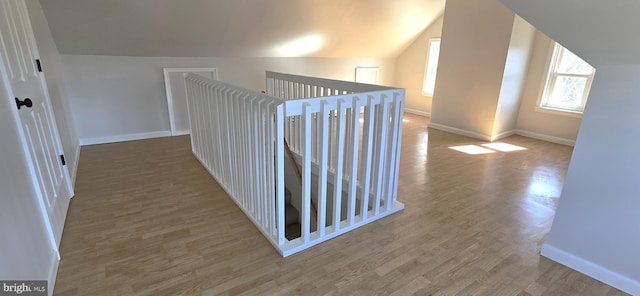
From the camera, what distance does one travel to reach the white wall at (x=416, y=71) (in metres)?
6.45

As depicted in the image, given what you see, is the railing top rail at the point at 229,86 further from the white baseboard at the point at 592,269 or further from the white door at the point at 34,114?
the white baseboard at the point at 592,269

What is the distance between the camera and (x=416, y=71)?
6797mm

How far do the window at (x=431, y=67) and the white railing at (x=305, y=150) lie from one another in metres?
4.15

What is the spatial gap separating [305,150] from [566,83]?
4.71 m

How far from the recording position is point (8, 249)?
1301 millimetres

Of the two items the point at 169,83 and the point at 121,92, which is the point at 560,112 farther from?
the point at 121,92

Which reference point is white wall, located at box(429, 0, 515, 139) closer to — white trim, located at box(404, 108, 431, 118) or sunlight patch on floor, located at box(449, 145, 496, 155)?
sunlight patch on floor, located at box(449, 145, 496, 155)

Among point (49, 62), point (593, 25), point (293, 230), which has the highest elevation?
point (593, 25)

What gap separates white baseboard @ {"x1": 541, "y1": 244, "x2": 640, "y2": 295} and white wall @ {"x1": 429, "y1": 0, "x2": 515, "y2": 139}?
3.06 m

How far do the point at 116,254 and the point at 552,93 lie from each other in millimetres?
5797

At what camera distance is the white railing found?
1.97 meters

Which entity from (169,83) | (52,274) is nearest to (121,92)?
(169,83)

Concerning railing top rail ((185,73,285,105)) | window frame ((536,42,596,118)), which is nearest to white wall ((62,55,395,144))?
railing top rail ((185,73,285,105))

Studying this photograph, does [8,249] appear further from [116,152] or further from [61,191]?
[116,152]
